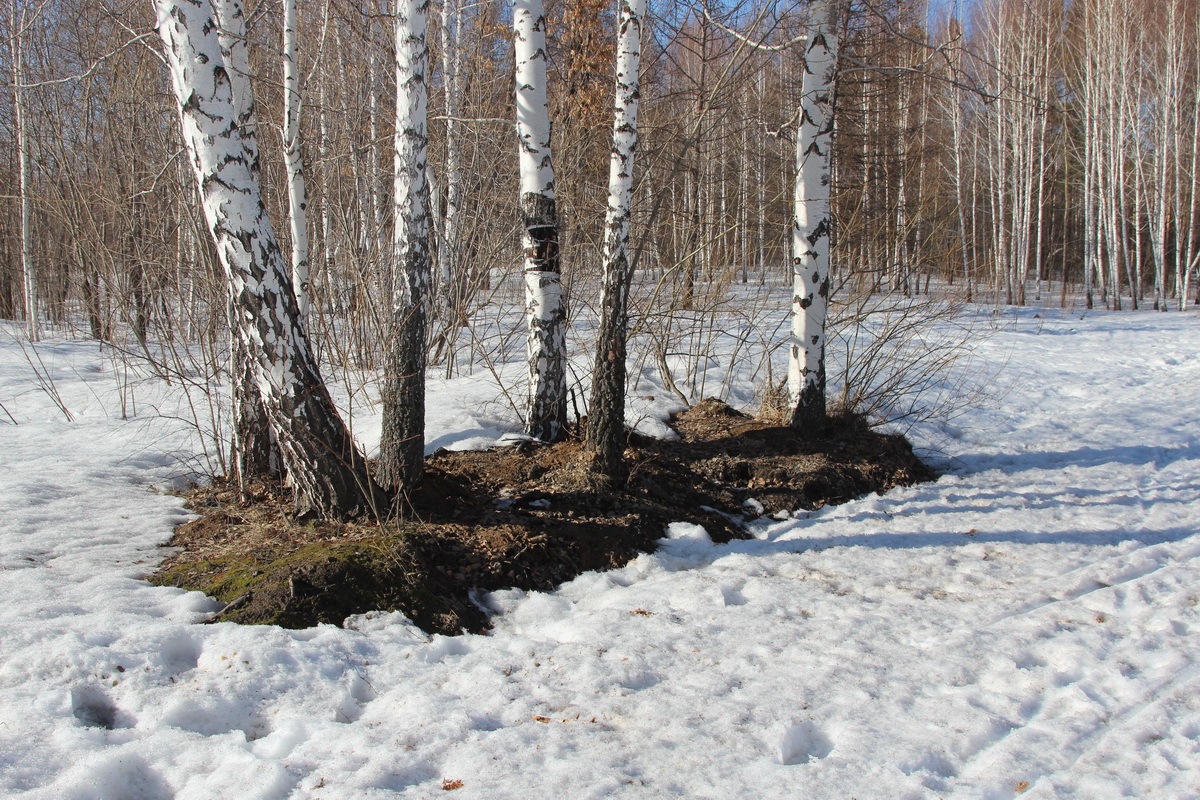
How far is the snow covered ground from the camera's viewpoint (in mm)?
2279

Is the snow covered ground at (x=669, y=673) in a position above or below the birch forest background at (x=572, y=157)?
below

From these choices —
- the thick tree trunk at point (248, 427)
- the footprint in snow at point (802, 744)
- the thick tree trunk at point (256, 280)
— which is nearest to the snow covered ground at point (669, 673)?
the footprint in snow at point (802, 744)

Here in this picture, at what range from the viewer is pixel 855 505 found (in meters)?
5.18

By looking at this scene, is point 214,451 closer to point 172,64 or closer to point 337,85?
point 172,64

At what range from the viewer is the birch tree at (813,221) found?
5.81 m

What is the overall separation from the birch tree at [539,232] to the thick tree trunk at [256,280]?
1797 mm

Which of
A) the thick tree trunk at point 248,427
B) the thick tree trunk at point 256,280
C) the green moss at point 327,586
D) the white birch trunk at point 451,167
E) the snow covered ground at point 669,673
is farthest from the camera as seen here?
the white birch trunk at point 451,167

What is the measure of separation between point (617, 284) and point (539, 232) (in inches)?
39.7

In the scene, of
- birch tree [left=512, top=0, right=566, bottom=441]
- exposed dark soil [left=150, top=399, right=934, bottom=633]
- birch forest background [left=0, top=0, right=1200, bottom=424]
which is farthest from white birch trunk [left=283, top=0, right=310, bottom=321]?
exposed dark soil [left=150, top=399, right=934, bottom=633]

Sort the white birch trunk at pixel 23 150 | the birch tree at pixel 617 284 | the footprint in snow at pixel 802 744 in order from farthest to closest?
the white birch trunk at pixel 23 150, the birch tree at pixel 617 284, the footprint in snow at pixel 802 744

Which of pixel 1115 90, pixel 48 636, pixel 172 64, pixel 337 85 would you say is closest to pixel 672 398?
pixel 172 64

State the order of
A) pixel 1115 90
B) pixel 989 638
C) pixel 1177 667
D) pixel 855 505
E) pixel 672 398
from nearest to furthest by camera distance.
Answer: pixel 1177 667 < pixel 989 638 < pixel 855 505 < pixel 672 398 < pixel 1115 90

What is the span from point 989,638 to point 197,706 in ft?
10.2

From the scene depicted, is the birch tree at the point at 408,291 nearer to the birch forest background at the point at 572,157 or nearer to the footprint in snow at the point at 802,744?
the birch forest background at the point at 572,157
